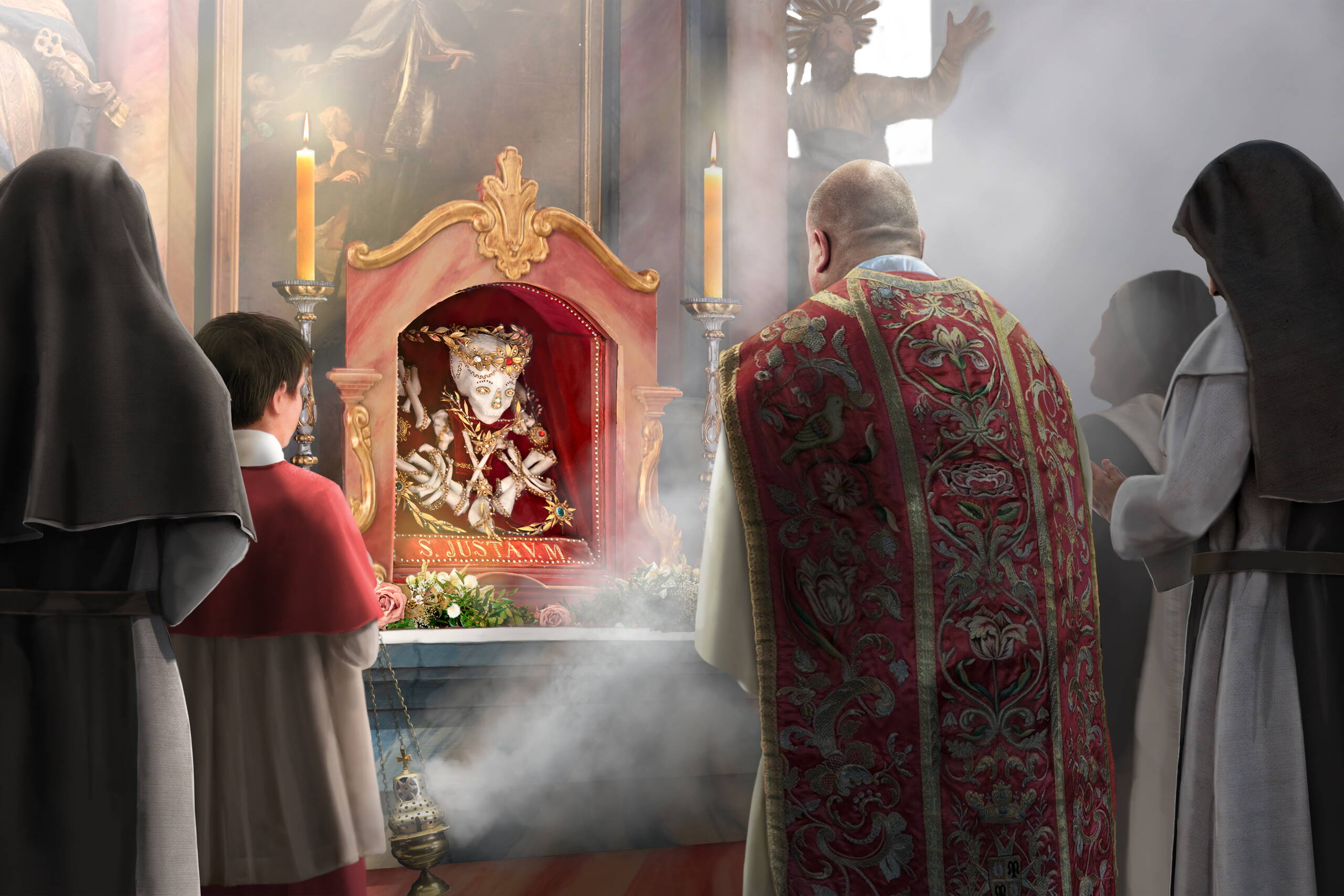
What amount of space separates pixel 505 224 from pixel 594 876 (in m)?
1.82

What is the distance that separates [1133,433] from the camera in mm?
3006

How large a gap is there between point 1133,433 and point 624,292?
1.51 metres

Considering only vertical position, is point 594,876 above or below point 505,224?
below

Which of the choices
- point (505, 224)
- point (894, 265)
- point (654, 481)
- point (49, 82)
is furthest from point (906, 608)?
point (49, 82)

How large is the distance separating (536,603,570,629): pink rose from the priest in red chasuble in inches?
50.9

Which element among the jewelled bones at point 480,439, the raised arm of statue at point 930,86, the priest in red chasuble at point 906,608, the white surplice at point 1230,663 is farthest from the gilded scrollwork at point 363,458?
the raised arm of statue at point 930,86

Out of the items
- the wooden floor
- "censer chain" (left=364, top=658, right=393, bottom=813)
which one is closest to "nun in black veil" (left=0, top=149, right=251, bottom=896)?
"censer chain" (left=364, top=658, right=393, bottom=813)

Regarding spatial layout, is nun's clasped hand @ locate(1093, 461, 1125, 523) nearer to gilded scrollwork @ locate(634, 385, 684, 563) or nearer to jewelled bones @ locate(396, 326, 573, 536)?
gilded scrollwork @ locate(634, 385, 684, 563)

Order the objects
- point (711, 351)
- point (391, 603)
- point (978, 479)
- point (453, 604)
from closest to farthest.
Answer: point (978, 479) → point (391, 603) → point (453, 604) → point (711, 351)

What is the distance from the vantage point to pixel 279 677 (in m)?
1.84

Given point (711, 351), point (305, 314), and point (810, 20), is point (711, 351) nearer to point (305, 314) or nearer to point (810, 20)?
point (305, 314)

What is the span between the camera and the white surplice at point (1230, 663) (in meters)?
1.94

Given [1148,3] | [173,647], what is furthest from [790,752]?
[1148,3]

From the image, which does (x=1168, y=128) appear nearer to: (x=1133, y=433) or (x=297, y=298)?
(x=1133, y=433)
